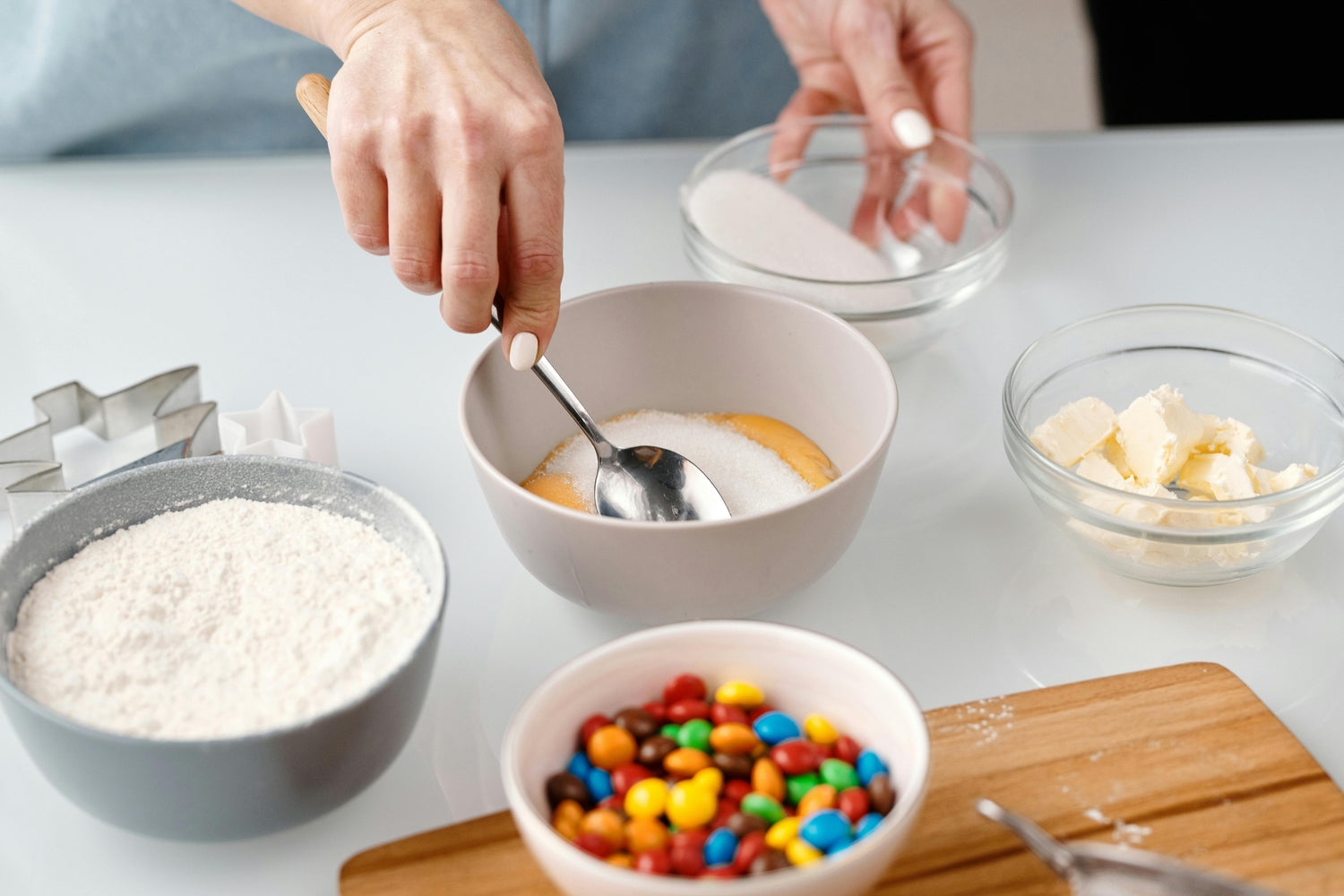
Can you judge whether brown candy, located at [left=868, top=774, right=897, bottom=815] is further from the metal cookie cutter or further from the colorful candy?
the metal cookie cutter

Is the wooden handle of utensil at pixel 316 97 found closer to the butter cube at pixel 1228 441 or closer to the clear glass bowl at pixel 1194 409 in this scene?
the clear glass bowl at pixel 1194 409

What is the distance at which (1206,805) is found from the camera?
2.43 feet

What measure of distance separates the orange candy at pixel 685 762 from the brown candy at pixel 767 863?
0.08m

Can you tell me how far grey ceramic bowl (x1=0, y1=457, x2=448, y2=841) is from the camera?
24.8 inches

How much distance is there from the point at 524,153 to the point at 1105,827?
24.7 inches

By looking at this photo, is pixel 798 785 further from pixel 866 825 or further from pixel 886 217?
pixel 886 217

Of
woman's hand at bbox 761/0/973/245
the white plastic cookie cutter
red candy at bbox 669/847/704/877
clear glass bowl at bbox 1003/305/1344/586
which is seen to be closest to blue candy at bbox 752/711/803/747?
red candy at bbox 669/847/704/877

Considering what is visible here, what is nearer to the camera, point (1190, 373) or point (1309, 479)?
point (1309, 479)

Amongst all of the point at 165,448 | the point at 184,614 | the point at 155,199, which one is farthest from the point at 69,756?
the point at 155,199

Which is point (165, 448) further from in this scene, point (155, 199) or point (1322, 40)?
point (1322, 40)

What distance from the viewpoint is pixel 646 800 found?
659mm

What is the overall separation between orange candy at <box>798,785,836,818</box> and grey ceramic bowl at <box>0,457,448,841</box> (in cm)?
25

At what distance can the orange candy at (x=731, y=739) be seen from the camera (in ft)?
2.25

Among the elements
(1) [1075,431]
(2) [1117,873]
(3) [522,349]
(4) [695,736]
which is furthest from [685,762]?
(1) [1075,431]
